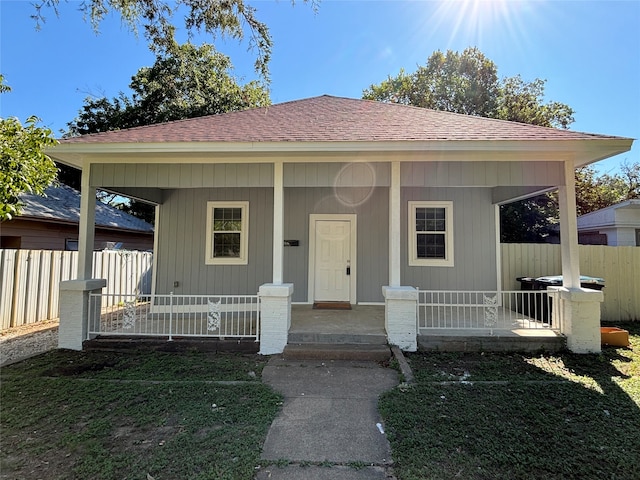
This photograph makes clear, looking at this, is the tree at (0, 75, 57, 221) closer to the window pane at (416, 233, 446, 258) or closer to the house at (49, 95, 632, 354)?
the house at (49, 95, 632, 354)

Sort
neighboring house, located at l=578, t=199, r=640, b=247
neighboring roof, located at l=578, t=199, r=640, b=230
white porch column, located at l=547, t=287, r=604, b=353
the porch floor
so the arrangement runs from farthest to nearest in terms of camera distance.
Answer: neighboring house, located at l=578, t=199, r=640, b=247 < neighboring roof, located at l=578, t=199, r=640, b=230 < the porch floor < white porch column, located at l=547, t=287, r=604, b=353

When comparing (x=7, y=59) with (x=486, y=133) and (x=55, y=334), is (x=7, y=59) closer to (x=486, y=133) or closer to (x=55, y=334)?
(x=55, y=334)

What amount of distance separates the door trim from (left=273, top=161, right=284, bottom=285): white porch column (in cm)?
236

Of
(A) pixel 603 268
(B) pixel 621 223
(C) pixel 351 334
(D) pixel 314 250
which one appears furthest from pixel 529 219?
(C) pixel 351 334

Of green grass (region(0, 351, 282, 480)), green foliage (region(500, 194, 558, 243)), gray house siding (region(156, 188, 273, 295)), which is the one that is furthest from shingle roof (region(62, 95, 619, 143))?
green foliage (region(500, 194, 558, 243))

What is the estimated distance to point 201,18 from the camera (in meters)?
4.86

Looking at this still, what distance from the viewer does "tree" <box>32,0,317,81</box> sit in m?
4.70

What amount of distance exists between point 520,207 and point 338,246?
1056 centimetres

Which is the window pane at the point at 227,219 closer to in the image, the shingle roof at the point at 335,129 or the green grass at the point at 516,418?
the shingle roof at the point at 335,129

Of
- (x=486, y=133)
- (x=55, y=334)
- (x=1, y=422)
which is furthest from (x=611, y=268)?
(x=55, y=334)

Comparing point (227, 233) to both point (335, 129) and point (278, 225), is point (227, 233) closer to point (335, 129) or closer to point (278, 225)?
point (278, 225)

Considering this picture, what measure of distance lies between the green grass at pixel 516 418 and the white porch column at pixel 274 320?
196 cm

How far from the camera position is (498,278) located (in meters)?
7.58

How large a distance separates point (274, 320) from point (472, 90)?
1776 centimetres
